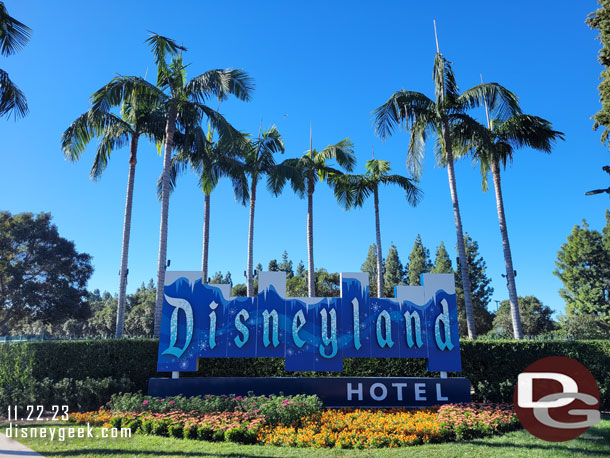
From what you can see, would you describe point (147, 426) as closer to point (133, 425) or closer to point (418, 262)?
point (133, 425)

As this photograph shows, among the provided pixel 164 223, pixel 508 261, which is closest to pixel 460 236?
pixel 508 261

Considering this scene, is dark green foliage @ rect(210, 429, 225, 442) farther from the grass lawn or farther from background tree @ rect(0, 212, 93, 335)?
background tree @ rect(0, 212, 93, 335)

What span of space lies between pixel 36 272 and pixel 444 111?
33025mm

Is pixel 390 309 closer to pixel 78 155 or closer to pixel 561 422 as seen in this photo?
pixel 561 422

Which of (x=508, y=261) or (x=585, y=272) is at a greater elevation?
(x=585, y=272)

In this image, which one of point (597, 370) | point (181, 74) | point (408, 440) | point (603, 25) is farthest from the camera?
point (181, 74)

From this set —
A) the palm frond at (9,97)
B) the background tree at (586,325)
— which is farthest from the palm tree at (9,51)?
the background tree at (586,325)

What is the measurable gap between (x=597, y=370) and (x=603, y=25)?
9.88 metres

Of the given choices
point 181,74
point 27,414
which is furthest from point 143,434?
point 181,74

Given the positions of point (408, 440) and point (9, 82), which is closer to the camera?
point (408, 440)

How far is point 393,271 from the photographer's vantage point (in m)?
60.9

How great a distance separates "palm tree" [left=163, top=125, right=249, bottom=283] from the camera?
56.9 feet

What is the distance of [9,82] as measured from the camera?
1268 centimetres

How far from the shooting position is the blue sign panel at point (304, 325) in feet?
40.1
